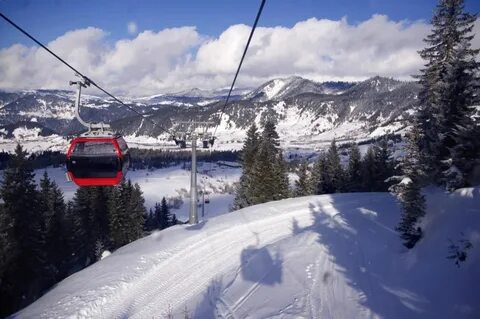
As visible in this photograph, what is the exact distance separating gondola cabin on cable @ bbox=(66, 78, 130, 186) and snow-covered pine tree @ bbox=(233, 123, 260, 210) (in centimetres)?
2701

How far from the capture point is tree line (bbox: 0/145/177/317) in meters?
26.4

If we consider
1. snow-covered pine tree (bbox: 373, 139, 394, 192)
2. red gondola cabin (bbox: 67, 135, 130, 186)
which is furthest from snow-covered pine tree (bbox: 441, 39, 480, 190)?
snow-covered pine tree (bbox: 373, 139, 394, 192)

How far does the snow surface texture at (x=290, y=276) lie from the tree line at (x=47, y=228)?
1428 cm

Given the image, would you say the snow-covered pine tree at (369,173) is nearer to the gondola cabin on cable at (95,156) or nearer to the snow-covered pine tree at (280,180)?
the snow-covered pine tree at (280,180)

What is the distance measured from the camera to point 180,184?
143250 mm

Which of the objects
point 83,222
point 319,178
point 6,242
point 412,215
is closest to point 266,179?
point 319,178

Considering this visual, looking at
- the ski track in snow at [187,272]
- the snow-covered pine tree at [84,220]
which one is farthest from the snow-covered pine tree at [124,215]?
the ski track in snow at [187,272]

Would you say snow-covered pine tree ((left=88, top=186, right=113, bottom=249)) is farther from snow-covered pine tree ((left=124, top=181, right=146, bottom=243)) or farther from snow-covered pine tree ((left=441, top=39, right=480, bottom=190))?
snow-covered pine tree ((left=441, top=39, right=480, bottom=190))

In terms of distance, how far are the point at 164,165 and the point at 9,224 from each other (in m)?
176

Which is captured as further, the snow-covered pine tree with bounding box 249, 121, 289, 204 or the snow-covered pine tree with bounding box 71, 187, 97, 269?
the snow-covered pine tree with bounding box 71, 187, 97, 269

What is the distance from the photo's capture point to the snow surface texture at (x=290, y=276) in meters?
A: 10.6

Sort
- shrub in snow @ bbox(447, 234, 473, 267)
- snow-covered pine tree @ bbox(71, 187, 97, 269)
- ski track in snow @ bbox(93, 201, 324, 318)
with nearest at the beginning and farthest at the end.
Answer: shrub in snow @ bbox(447, 234, 473, 267) → ski track in snow @ bbox(93, 201, 324, 318) → snow-covered pine tree @ bbox(71, 187, 97, 269)

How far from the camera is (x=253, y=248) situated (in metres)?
16.8

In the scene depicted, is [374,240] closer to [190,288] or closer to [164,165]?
[190,288]
